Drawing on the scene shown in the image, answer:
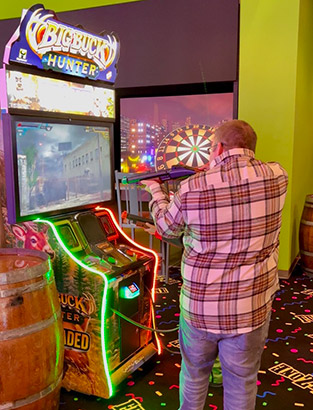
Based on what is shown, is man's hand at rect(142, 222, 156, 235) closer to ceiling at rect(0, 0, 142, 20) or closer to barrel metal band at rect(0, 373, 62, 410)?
barrel metal band at rect(0, 373, 62, 410)

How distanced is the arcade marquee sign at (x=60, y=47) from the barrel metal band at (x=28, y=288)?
998 mm

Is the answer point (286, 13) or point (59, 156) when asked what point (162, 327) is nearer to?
point (59, 156)

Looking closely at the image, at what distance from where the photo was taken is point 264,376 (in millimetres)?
2590

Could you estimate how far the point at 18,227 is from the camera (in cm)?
227

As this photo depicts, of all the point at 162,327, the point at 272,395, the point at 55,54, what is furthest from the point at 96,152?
the point at 272,395

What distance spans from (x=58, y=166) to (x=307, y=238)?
10.0 ft

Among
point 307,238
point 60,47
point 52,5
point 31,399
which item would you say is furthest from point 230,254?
point 52,5

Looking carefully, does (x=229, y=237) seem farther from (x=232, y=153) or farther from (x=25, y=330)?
(x=25, y=330)

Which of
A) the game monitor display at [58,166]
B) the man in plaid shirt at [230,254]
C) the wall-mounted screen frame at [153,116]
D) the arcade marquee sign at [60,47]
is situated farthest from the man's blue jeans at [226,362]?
the wall-mounted screen frame at [153,116]

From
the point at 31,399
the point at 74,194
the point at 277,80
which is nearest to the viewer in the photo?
the point at 31,399

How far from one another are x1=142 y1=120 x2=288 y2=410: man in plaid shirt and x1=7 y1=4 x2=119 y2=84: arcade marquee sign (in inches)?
39.8

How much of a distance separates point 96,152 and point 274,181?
132 centimetres

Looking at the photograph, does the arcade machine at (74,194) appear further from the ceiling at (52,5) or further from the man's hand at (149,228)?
the ceiling at (52,5)

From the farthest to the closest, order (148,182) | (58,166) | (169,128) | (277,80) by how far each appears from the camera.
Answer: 1. (169,128)
2. (277,80)
3. (58,166)
4. (148,182)
